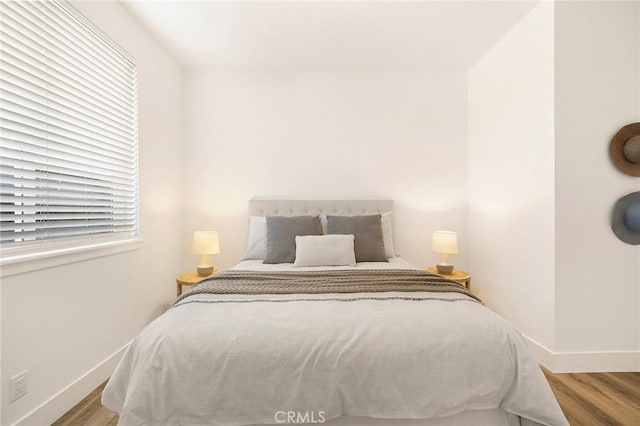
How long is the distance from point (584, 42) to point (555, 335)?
2096 mm

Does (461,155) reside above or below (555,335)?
above

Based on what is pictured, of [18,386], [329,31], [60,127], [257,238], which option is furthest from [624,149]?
[18,386]

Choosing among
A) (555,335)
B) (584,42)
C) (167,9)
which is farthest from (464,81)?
(167,9)

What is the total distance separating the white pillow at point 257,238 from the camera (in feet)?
9.76

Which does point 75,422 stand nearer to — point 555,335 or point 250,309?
point 250,309

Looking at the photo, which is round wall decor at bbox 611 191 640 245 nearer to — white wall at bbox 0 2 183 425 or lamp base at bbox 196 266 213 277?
lamp base at bbox 196 266 213 277

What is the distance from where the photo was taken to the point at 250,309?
149cm

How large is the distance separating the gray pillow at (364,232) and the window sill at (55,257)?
5.67ft

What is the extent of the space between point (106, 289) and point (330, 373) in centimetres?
174

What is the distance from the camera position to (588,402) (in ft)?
6.01

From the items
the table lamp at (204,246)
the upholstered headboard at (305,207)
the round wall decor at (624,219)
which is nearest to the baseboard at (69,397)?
the table lamp at (204,246)

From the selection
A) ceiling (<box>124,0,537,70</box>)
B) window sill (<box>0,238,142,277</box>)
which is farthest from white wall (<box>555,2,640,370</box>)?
window sill (<box>0,238,142,277</box>)

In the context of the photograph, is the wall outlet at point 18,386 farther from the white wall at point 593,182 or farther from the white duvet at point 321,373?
the white wall at point 593,182

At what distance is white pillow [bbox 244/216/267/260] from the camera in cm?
297
